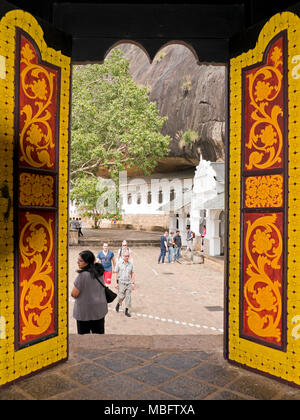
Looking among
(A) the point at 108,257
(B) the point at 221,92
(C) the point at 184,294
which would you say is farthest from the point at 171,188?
(A) the point at 108,257

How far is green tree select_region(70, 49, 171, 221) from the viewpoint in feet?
66.3

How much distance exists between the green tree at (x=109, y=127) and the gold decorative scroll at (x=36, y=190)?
55.0 feet

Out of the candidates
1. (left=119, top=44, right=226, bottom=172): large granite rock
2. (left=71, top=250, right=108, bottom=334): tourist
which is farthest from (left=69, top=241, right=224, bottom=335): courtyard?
(left=119, top=44, right=226, bottom=172): large granite rock

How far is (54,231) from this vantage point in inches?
125

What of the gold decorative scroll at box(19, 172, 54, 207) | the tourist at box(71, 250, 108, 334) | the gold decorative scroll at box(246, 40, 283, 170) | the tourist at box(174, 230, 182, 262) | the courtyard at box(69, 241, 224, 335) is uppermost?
the gold decorative scroll at box(246, 40, 283, 170)

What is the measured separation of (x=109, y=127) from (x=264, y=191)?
1878 centimetres

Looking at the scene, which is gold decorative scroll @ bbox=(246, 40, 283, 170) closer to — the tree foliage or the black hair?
the black hair

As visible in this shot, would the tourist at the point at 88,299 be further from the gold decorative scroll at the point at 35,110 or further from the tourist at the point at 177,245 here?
the tourist at the point at 177,245

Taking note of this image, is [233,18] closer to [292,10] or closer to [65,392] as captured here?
[292,10]

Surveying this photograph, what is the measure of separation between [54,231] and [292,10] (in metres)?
2.71

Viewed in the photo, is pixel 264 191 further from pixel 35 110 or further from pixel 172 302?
pixel 172 302

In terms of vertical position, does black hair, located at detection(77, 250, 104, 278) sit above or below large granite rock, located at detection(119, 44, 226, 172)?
below

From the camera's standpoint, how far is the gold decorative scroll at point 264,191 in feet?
9.53

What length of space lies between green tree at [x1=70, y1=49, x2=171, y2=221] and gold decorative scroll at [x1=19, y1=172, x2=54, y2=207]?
1677 centimetres
